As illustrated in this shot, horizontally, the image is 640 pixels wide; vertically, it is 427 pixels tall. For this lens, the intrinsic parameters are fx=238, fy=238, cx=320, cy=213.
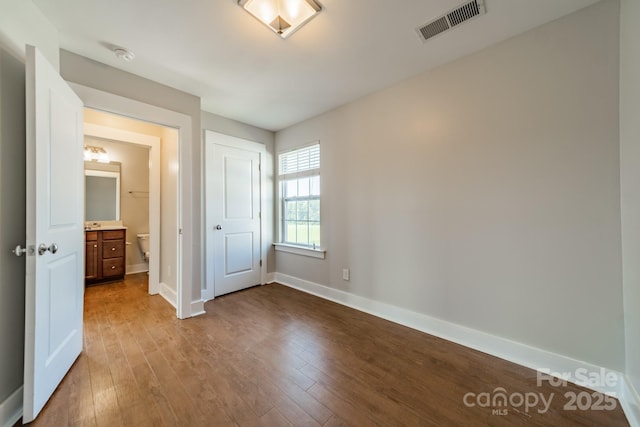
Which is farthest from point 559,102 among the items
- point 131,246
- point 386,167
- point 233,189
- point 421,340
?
point 131,246

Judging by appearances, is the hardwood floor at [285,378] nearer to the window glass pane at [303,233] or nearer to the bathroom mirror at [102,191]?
the window glass pane at [303,233]

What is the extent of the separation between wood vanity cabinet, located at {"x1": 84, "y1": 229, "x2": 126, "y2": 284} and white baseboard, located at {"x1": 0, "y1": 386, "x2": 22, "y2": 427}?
9.79 feet

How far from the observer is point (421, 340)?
7.06ft

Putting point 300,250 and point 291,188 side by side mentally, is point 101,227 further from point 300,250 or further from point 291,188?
point 300,250

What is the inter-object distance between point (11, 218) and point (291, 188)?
2.78 meters

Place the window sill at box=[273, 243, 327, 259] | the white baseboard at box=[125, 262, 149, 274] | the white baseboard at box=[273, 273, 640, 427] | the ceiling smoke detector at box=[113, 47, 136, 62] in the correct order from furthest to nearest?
the white baseboard at box=[125, 262, 149, 274], the window sill at box=[273, 243, 327, 259], the ceiling smoke detector at box=[113, 47, 136, 62], the white baseboard at box=[273, 273, 640, 427]

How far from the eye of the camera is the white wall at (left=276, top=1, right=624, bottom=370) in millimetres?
1542

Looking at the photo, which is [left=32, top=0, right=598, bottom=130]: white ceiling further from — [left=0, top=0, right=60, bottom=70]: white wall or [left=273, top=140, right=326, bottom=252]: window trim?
[left=273, top=140, right=326, bottom=252]: window trim

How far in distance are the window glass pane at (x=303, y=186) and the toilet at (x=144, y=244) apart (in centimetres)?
326

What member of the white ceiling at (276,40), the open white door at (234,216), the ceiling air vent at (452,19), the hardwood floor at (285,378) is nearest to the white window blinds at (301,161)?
the open white door at (234,216)

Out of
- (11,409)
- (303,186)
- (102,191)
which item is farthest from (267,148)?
(11,409)

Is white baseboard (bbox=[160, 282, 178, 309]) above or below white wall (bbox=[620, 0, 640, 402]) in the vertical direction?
below

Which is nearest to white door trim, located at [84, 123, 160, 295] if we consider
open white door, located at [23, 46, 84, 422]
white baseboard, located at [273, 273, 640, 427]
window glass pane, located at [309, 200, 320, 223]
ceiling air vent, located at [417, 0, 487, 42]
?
open white door, located at [23, 46, 84, 422]

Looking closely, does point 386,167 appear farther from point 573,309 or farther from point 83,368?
point 83,368
